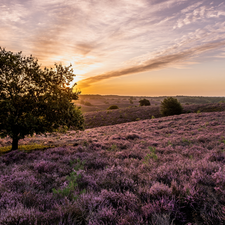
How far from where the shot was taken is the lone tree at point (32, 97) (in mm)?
10823

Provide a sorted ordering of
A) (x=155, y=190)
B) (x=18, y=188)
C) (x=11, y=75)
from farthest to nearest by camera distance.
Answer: (x=11, y=75)
(x=18, y=188)
(x=155, y=190)

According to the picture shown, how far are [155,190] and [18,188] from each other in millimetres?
4411

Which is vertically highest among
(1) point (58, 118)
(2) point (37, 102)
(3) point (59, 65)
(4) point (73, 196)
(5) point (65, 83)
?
(3) point (59, 65)

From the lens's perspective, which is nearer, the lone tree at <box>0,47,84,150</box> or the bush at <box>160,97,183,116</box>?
the lone tree at <box>0,47,84,150</box>

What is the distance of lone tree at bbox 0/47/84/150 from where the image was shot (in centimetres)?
1082

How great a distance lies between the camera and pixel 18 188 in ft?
15.6

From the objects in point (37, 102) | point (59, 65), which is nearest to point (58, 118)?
point (37, 102)

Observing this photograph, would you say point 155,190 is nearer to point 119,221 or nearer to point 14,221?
point 119,221

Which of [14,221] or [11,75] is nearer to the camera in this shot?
[14,221]

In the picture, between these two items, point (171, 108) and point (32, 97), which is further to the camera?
point (171, 108)

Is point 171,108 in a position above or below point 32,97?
below

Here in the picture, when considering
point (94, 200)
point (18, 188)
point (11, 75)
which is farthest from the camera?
point (11, 75)

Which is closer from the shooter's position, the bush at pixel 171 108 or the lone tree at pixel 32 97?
the lone tree at pixel 32 97

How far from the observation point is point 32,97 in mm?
11773
